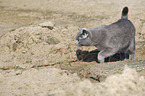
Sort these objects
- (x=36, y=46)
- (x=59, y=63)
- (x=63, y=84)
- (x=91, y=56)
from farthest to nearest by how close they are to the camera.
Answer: (x=91, y=56)
(x=36, y=46)
(x=59, y=63)
(x=63, y=84)

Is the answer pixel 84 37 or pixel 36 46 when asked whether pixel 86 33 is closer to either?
pixel 84 37

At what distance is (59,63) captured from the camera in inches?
239

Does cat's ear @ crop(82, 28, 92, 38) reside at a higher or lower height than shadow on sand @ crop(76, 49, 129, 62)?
higher

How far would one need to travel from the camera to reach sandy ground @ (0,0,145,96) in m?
2.90

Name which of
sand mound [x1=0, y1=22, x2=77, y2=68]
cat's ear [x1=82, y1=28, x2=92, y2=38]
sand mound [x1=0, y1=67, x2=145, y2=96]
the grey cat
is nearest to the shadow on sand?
sand mound [x1=0, y1=22, x2=77, y2=68]

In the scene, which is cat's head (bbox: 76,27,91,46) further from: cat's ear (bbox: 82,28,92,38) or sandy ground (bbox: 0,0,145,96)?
sandy ground (bbox: 0,0,145,96)

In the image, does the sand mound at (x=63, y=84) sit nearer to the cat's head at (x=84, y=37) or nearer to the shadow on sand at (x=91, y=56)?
the cat's head at (x=84, y=37)

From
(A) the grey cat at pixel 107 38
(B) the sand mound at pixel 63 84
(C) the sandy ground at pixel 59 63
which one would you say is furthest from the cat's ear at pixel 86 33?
(B) the sand mound at pixel 63 84

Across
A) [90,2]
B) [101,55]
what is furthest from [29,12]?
[101,55]

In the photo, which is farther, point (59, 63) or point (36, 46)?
point (36, 46)

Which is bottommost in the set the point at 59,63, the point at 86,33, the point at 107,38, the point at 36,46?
the point at 59,63

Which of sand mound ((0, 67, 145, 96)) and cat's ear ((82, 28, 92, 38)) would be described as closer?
sand mound ((0, 67, 145, 96))

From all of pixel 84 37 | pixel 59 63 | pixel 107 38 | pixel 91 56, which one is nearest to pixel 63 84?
pixel 84 37

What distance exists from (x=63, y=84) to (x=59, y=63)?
1.99m
